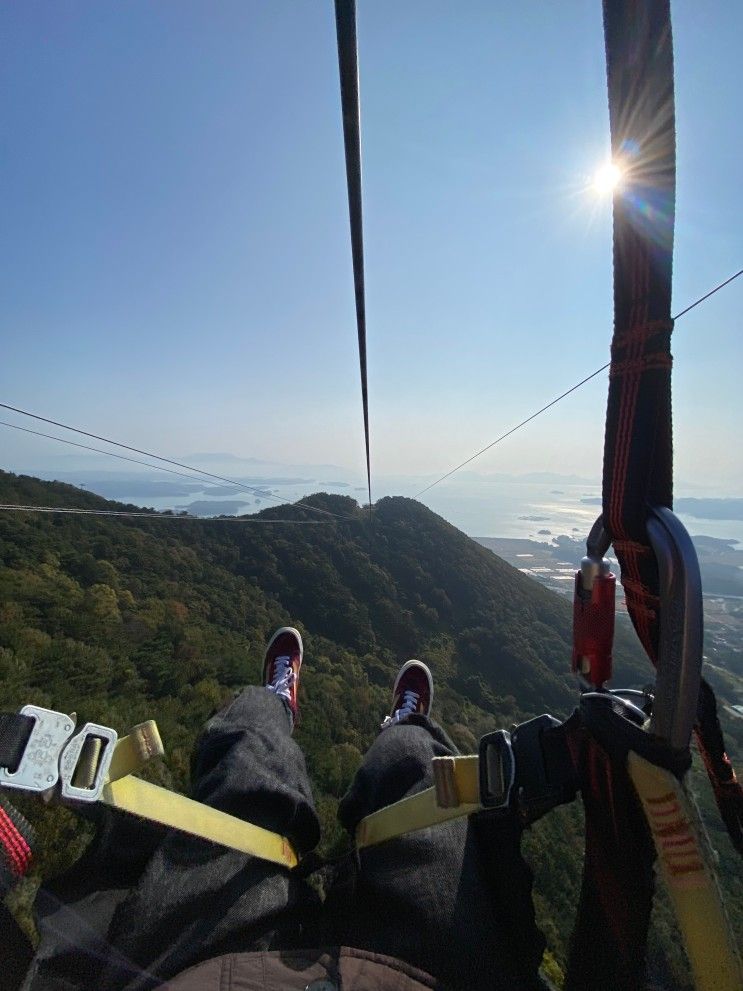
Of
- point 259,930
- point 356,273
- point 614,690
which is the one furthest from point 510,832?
point 356,273

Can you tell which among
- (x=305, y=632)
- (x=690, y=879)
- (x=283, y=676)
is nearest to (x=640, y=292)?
(x=690, y=879)

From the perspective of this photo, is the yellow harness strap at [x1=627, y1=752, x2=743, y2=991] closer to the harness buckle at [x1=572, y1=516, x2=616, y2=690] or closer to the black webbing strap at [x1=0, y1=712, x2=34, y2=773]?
the harness buckle at [x1=572, y1=516, x2=616, y2=690]

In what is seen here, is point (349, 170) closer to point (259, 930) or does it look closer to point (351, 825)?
point (259, 930)

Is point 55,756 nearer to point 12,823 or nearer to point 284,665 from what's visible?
point 12,823

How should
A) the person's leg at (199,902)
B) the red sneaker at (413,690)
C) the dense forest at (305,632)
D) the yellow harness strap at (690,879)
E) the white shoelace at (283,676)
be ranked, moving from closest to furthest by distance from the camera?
the yellow harness strap at (690,879)
the person's leg at (199,902)
the white shoelace at (283,676)
the red sneaker at (413,690)
the dense forest at (305,632)

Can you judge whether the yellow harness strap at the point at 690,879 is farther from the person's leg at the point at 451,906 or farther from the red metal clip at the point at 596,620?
the person's leg at the point at 451,906

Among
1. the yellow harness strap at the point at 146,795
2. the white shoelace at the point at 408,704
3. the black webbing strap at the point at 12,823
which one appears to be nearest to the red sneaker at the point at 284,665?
the white shoelace at the point at 408,704
